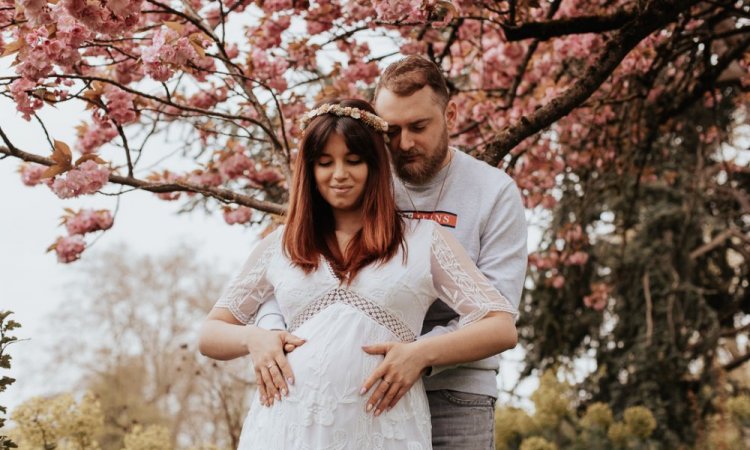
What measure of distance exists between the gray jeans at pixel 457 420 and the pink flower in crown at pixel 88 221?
2.19 meters

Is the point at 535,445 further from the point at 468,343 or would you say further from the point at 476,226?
the point at 468,343

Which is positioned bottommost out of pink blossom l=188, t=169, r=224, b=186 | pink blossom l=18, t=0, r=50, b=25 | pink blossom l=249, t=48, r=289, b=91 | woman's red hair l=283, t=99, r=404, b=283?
woman's red hair l=283, t=99, r=404, b=283

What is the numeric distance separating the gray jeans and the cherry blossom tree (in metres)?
1.04

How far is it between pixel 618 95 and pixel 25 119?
3.36 metres

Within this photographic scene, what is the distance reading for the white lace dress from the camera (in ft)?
6.04

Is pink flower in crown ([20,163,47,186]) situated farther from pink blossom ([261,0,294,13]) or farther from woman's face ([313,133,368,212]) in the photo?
woman's face ([313,133,368,212])

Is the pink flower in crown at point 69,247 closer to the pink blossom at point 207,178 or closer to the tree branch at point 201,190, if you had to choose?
the pink blossom at point 207,178

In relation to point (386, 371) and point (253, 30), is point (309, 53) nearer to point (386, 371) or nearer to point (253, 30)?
point (253, 30)

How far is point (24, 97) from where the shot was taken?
2709 millimetres

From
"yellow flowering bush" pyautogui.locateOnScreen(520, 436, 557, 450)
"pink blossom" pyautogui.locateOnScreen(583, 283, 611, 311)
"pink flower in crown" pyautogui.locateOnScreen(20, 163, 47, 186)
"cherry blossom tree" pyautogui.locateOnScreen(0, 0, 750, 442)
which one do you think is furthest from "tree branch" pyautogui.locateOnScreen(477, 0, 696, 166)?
"pink blossom" pyautogui.locateOnScreen(583, 283, 611, 311)

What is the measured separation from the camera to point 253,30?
14.0 ft

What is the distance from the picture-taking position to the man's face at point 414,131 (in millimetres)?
2260

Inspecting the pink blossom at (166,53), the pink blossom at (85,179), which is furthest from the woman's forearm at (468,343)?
the pink blossom at (85,179)

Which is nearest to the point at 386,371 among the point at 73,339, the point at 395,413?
the point at 395,413
